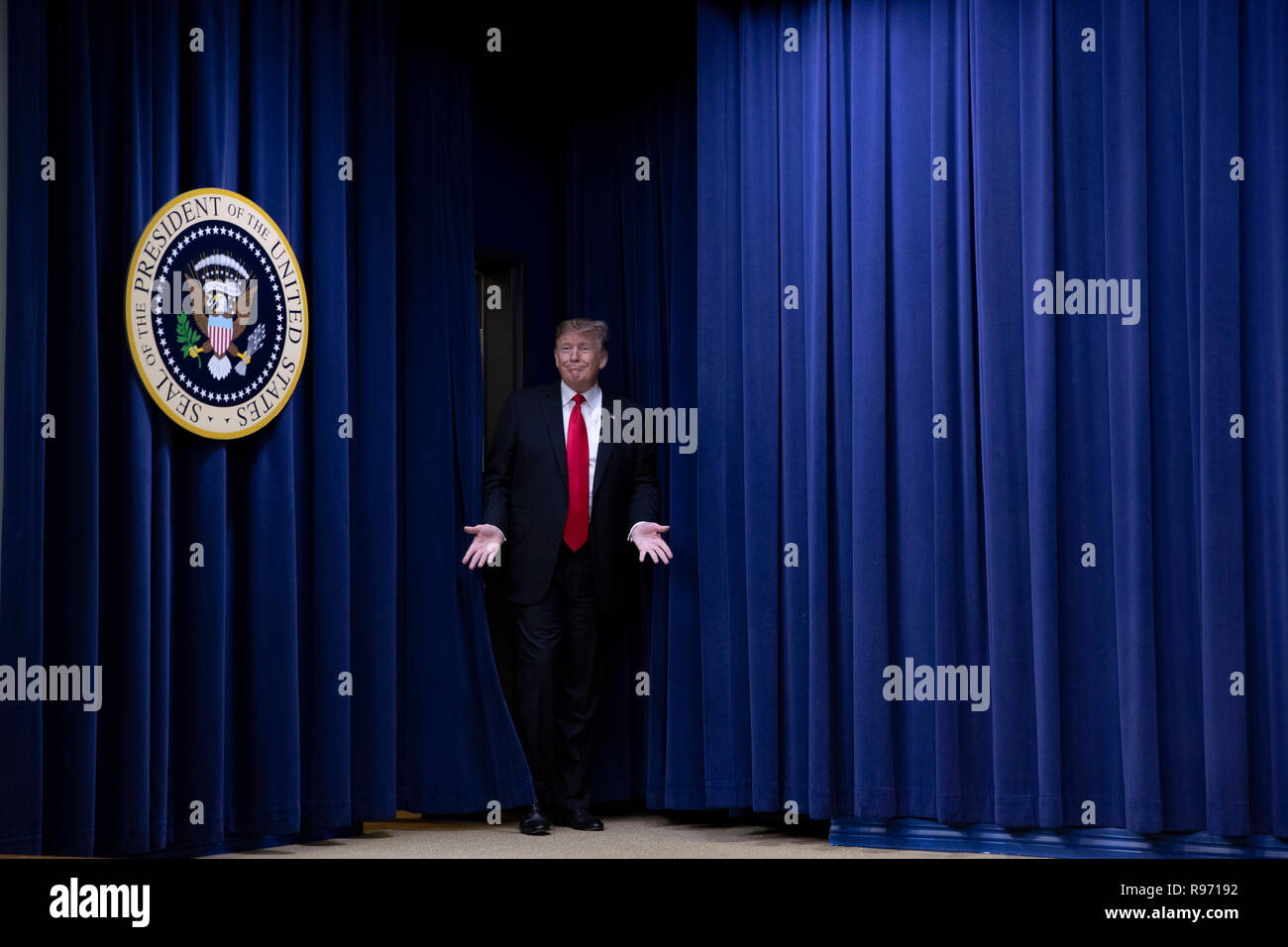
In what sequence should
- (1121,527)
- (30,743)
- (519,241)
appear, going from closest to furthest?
(30,743)
(1121,527)
(519,241)

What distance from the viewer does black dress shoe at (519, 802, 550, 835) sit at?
15.6 feet

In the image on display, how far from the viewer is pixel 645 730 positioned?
5211 mm

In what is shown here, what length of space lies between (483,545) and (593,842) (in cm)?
105

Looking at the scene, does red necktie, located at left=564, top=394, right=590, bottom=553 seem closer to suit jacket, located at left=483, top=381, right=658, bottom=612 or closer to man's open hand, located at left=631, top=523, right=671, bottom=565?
suit jacket, located at left=483, top=381, right=658, bottom=612

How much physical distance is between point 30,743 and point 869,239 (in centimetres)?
290

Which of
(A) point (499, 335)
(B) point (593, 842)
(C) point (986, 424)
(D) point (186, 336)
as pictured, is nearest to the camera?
(D) point (186, 336)

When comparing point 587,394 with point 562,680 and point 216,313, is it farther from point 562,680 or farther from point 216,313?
point 216,313

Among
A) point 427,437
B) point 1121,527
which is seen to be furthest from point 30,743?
point 1121,527

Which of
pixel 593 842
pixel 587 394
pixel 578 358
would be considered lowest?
pixel 593 842

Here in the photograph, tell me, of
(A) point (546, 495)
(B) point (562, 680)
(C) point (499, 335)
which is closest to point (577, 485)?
(A) point (546, 495)

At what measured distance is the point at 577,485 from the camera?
5020 millimetres

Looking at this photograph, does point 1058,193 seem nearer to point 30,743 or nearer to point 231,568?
point 231,568

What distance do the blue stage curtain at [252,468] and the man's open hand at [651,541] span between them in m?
0.60

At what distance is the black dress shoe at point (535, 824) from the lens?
187 inches
